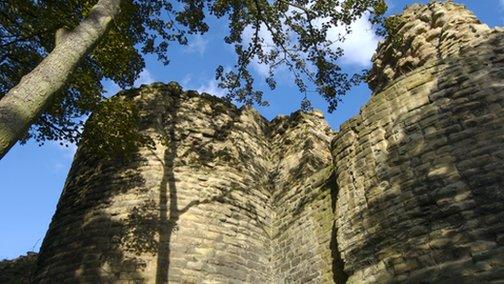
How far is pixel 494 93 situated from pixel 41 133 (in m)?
7.93

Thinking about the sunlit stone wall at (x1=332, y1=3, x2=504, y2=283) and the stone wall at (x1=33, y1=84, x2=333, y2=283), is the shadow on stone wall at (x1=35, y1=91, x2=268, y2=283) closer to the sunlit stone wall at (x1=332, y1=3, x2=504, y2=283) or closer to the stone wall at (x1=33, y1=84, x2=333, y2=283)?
the stone wall at (x1=33, y1=84, x2=333, y2=283)

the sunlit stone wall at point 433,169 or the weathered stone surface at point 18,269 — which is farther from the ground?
the weathered stone surface at point 18,269

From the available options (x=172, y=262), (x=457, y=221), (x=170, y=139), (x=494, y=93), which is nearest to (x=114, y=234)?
(x=172, y=262)

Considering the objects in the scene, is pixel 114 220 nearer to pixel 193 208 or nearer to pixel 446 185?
pixel 193 208

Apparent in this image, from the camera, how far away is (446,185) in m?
5.99

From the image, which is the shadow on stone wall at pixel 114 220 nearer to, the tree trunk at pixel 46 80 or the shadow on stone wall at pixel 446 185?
the tree trunk at pixel 46 80

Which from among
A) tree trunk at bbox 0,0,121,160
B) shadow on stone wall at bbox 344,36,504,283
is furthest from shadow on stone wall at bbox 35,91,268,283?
shadow on stone wall at bbox 344,36,504,283

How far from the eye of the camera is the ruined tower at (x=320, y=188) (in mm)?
5867

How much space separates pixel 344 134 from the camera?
815 cm

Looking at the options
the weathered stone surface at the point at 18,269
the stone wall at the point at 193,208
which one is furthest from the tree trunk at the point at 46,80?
the weathered stone surface at the point at 18,269

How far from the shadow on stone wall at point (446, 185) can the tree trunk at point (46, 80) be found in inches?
175

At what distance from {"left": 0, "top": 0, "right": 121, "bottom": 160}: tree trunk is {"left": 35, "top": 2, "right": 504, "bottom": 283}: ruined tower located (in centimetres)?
341

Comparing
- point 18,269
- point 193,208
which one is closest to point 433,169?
point 193,208

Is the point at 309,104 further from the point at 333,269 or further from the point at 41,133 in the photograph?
the point at 41,133
